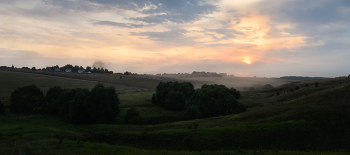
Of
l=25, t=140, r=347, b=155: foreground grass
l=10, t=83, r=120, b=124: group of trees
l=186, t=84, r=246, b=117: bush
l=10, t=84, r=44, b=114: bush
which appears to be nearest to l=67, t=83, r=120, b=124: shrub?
l=10, t=83, r=120, b=124: group of trees

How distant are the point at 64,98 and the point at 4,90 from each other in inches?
1954

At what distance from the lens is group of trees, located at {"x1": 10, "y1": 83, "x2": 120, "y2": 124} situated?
142 ft

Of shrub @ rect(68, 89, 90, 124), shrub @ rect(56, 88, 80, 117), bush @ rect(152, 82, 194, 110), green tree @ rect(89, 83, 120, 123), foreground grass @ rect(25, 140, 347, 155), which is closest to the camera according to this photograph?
foreground grass @ rect(25, 140, 347, 155)

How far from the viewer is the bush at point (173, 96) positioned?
67812mm

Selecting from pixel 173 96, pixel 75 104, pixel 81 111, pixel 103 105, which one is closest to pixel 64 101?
pixel 75 104

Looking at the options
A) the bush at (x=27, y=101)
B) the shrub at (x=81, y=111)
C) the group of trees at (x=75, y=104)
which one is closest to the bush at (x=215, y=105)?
the group of trees at (x=75, y=104)

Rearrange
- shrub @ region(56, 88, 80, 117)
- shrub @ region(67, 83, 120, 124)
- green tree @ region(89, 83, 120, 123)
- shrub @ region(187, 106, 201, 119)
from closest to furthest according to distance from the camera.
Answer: shrub @ region(67, 83, 120, 124) → green tree @ region(89, 83, 120, 123) → shrub @ region(187, 106, 201, 119) → shrub @ region(56, 88, 80, 117)

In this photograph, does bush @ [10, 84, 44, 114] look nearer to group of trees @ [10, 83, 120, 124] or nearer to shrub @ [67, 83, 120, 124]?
group of trees @ [10, 83, 120, 124]

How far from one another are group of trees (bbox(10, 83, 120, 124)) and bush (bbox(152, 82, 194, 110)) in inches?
948

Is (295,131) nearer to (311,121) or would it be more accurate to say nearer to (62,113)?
(311,121)

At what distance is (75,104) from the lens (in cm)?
4509

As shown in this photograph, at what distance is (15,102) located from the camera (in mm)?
51562

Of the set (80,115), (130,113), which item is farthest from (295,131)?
(80,115)

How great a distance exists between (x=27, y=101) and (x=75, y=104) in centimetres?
1863
